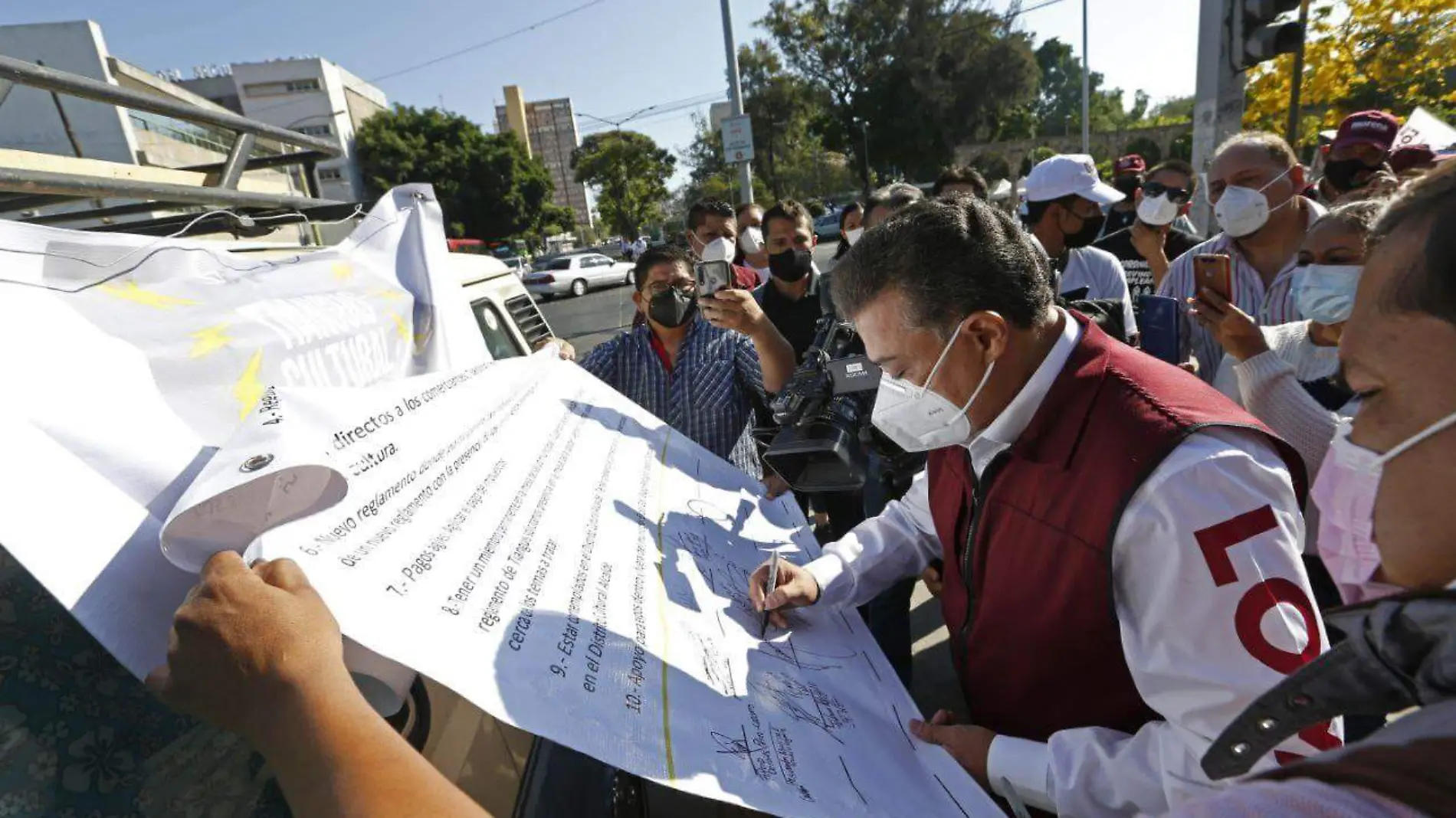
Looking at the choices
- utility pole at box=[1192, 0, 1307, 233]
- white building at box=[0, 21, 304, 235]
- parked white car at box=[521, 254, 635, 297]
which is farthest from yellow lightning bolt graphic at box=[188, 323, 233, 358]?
parked white car at box=[521, 254, 635, 297]

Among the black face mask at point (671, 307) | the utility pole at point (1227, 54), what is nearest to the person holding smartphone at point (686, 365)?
the black face mask at point (671, 307)

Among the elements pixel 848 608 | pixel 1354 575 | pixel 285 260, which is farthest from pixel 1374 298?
pixel 285 260

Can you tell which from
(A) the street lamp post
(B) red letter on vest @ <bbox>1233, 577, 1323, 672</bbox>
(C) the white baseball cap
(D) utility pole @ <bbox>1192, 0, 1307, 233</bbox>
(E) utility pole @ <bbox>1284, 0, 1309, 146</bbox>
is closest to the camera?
(B) red letter on vest @ <bbox>1233, 577, 1323, 672</bbox>

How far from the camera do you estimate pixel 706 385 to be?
2.53 metres

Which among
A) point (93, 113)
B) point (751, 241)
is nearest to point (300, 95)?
point (93, 113)

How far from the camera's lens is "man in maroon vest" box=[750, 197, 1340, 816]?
100cm

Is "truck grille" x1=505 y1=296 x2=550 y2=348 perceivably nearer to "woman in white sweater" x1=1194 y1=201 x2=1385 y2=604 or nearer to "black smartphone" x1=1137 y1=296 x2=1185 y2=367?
"black smartphone" x1=1137 y1=296 x2=1185 y2=367

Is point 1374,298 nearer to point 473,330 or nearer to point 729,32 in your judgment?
point 473,330

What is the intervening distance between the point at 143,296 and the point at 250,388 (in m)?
0.24

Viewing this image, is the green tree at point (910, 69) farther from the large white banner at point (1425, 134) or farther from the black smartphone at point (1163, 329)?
the black smartphone at point (1163, 329)

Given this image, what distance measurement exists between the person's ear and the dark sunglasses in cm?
339

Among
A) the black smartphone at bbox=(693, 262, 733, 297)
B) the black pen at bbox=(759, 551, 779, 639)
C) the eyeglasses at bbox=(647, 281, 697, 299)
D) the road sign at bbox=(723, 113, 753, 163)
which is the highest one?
the road sign at bbox=(723, 113, 753, 163)

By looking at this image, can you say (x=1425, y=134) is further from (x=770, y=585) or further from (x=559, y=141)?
(x=559, y=141)

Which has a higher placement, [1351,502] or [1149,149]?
[1149,149]
